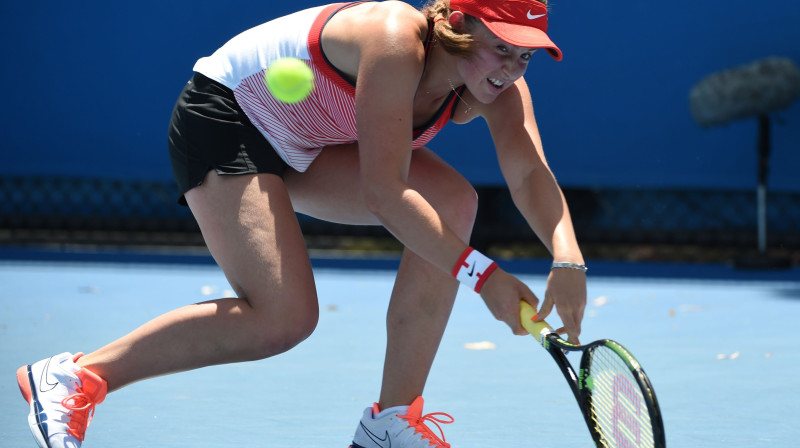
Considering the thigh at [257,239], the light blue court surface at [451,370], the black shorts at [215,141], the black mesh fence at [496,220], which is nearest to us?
the thigh at [257,239]

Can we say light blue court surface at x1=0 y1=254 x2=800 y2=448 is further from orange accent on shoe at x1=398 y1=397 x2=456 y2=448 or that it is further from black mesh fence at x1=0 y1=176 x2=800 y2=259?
black mesh fence at x1=0 y1=176 x2=800 y2=259

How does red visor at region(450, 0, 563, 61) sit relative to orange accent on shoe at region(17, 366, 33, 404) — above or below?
above

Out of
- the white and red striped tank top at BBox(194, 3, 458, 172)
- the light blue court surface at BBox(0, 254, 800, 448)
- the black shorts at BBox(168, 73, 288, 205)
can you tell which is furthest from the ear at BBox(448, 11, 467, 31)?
the light blue court surface at BBox(0, 254, 800, 448)

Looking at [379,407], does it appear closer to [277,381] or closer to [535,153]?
[535,153]

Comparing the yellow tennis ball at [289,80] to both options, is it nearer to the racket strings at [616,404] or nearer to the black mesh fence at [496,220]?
the racket strings at [616,404]

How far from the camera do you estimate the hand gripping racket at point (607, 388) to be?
1.83m

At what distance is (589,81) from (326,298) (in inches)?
102

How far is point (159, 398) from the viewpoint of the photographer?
119 inches

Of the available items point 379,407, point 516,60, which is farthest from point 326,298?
point 516,60

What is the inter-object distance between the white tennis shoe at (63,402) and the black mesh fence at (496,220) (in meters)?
5.22

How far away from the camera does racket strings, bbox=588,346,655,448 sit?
1.84 meters

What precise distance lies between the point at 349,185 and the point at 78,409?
80cm

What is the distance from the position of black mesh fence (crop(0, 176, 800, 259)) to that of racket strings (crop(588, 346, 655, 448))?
208 inches

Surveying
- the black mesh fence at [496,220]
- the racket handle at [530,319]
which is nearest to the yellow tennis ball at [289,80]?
the racket handle at [530,319]
